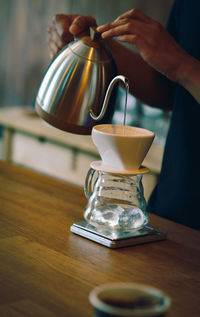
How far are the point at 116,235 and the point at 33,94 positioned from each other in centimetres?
262

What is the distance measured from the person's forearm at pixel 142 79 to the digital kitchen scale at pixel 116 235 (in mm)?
643

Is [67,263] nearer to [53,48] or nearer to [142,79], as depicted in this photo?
[53,48]

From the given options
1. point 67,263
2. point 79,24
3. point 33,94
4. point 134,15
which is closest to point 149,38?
point 134,15

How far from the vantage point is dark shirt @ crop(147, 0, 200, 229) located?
4.41 feet

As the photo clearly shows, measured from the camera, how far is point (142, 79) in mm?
1492

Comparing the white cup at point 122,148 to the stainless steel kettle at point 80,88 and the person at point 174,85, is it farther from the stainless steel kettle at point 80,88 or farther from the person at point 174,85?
the person at point 174,85

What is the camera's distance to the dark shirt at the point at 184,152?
1.34m

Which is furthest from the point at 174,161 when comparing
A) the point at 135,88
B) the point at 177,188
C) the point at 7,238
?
the point at 7,238

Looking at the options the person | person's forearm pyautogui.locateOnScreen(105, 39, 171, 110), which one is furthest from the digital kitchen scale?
person's forearm pyautogui.locateOnScreen(105, 39, 171, 110)

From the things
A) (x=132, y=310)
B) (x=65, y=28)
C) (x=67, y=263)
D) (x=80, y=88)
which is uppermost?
(x=65, y=28)

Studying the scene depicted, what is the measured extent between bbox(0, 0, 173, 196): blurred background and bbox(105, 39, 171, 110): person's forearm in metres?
0.60

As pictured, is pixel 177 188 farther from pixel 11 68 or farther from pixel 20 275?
pixel 11 68

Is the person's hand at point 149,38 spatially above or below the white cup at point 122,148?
above

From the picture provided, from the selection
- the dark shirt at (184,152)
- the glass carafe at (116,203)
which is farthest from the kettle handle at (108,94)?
the dark shirt at (184,152)
